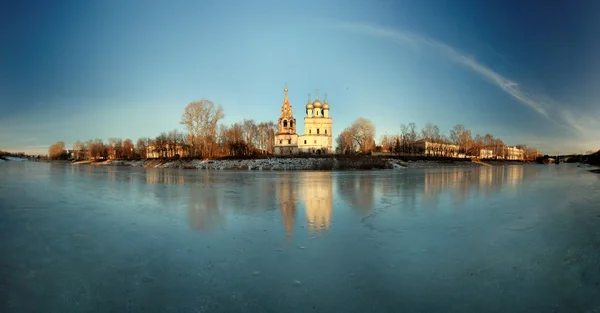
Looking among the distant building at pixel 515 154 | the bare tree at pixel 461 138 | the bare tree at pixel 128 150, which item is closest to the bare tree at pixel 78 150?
the bare tree at pixel 128 150

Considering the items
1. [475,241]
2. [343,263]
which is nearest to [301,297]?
[343,263]

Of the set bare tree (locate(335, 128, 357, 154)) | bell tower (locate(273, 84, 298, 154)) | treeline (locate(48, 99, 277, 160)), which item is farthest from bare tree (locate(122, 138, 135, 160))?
bare tree (locate(335, 128, 357, 154))

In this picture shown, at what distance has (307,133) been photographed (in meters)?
76.0

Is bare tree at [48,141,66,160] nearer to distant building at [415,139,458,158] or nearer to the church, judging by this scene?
the church

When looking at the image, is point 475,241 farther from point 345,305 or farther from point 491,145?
point 491,145

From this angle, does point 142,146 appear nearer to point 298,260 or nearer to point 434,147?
point 434,147

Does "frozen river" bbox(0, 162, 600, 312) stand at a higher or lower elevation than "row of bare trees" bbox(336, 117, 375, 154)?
lower

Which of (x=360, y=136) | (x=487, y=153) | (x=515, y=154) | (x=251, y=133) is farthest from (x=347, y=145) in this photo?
(x=515, y=154)

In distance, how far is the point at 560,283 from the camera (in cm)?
420

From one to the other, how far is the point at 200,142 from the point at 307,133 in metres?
26.4

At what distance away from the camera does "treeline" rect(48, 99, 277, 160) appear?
57.7 meters

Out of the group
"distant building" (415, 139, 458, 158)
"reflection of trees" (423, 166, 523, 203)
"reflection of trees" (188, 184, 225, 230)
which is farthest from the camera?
"distant building" (415, 139, 458, 158)

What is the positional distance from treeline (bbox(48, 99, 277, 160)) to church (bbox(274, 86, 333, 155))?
8019mm

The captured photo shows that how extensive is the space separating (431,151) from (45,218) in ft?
298
